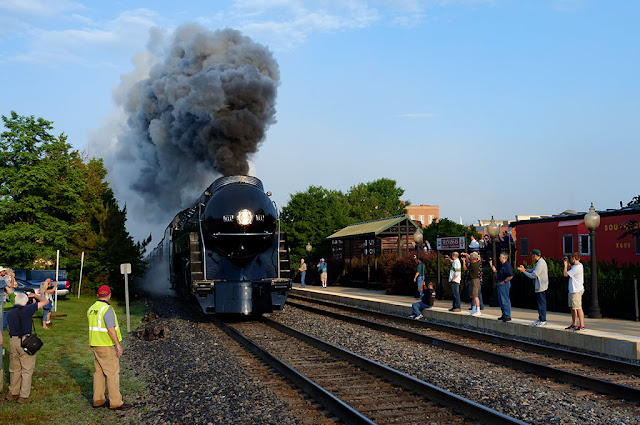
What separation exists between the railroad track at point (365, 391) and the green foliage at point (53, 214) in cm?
1663

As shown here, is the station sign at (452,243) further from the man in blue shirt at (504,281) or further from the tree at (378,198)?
the tree at (378,198)

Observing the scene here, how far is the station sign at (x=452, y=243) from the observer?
19.5 meters

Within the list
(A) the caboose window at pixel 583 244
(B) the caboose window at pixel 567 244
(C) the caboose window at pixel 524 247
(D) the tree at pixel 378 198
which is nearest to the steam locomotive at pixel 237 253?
(A) the caboose window at pixel 583 244

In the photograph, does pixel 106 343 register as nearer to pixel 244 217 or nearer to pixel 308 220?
pixel 244 217

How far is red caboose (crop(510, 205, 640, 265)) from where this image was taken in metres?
20.1

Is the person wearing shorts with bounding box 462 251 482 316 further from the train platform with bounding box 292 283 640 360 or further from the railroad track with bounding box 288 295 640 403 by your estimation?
the railroad track with bounding box 288 295 640 403

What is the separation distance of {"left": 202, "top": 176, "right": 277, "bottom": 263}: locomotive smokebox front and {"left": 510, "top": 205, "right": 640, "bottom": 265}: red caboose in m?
11.0

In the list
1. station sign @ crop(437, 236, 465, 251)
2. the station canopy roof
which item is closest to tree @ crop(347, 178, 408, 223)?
the station canopy roof

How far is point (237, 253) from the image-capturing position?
15.5m

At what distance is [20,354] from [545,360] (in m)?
8.61

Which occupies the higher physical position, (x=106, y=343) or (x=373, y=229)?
(x=373, y=229)

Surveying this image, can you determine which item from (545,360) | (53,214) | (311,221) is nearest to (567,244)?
(545,360)

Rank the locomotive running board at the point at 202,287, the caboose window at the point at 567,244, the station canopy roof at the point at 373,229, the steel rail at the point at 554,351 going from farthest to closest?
the station canopy roof at the point at 373,229, the caboose window at the point at 567,244, the locomotive running board at the point at 202,287, the steel rail at the point at 554,351

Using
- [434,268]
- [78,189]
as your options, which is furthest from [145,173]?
[434,268]
